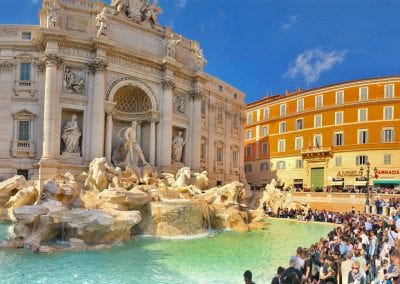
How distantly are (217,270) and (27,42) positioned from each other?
17760 mm

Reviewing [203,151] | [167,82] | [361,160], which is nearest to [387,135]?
[361,160]

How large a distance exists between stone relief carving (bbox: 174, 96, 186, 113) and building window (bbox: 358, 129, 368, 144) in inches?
674

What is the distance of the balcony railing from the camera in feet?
65.5

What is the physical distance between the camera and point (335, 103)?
34.2m

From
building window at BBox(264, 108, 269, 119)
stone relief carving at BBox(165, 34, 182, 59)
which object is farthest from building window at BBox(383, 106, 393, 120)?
stone relief carving at BBox(165, 34, 182, 59)

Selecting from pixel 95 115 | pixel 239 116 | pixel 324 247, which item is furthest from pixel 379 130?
pixel 324 247

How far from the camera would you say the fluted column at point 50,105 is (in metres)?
19.5

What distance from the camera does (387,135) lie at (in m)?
31.1

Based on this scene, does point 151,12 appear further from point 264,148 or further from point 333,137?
point 264,148

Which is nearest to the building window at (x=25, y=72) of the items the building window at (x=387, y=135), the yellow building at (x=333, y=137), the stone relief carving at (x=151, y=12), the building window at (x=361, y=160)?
the stone relief carving at (x=151, y=12)

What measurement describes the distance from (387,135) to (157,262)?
27767mm

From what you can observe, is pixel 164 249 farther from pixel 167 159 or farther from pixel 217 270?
pixel 167 159

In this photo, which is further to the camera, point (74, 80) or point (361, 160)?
point (361, 160)

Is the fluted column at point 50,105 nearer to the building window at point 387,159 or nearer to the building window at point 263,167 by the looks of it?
the building window at point 263,167
